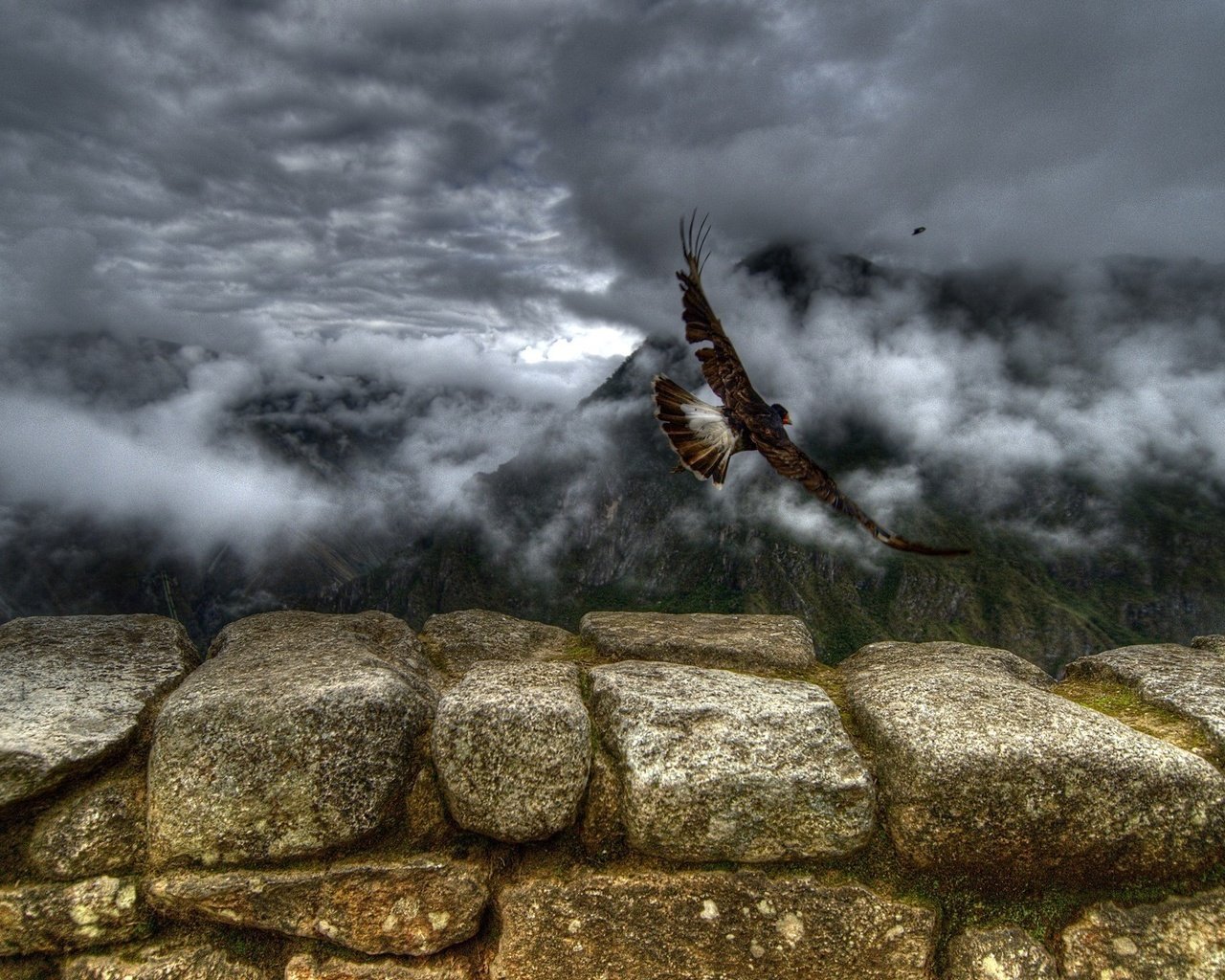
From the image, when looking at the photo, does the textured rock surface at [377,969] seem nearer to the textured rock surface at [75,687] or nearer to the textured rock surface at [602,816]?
the textured rock surface at [602,816]

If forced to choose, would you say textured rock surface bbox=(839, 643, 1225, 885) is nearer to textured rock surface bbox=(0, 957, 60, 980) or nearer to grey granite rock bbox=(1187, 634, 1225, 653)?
grey granite rock bbox=(1187, 634, 1225, 653)

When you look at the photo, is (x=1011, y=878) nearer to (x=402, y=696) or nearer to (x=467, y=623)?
(x=402, y=696)

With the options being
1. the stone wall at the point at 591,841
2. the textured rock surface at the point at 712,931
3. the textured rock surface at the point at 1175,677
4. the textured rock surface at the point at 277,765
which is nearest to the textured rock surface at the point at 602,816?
the stone wall at the point at 591,841

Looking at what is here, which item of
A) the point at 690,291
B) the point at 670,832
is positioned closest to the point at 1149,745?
the point at 670,832

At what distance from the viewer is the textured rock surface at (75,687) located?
724 centimetres

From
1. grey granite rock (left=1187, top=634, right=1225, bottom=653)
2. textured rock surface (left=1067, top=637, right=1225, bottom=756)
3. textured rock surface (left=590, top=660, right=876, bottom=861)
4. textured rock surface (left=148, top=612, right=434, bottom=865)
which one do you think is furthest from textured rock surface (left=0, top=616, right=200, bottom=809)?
grey granite rock (left=1187, top=634, right=1225, bottom=653)

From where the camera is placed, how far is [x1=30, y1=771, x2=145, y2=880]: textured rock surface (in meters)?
7.12

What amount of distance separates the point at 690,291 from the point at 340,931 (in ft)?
26.2

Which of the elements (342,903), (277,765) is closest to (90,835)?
(277,765)

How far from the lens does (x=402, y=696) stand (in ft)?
25.8

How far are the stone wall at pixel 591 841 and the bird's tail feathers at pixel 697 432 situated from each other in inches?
141

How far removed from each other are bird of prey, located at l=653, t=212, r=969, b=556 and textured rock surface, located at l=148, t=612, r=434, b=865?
518 centimetres

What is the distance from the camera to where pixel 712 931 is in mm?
6758

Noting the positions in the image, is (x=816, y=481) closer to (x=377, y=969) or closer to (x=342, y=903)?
(x=342, y=903)
